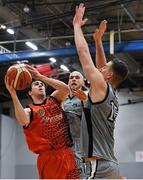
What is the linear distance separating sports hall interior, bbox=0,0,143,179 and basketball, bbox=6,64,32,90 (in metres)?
3.64

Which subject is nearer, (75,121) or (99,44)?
(99,44)

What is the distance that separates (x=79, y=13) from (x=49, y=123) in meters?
2.00

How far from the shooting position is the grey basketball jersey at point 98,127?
3.65m

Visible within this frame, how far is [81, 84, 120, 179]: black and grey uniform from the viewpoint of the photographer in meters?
3.67

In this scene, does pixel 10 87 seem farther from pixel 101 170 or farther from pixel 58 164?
pixel 101 170

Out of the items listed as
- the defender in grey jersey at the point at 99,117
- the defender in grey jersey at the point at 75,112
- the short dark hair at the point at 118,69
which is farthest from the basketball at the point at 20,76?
the short dark hair at the point at 118,69

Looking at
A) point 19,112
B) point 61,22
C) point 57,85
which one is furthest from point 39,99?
point 61,22

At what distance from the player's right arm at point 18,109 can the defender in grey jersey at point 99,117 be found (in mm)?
1125

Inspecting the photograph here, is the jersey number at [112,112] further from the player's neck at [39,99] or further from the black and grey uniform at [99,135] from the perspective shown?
the player's neck at [39,99]

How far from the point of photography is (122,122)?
15672 mm

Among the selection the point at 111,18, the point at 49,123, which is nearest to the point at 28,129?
the point at 49,123

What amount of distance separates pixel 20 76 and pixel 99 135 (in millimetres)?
1641

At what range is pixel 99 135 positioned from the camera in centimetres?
375

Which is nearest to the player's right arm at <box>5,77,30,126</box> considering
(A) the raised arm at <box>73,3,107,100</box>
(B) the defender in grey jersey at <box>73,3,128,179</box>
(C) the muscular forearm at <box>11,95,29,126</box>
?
(C) the muscular forearm at <box>11,95,29,126</box>
